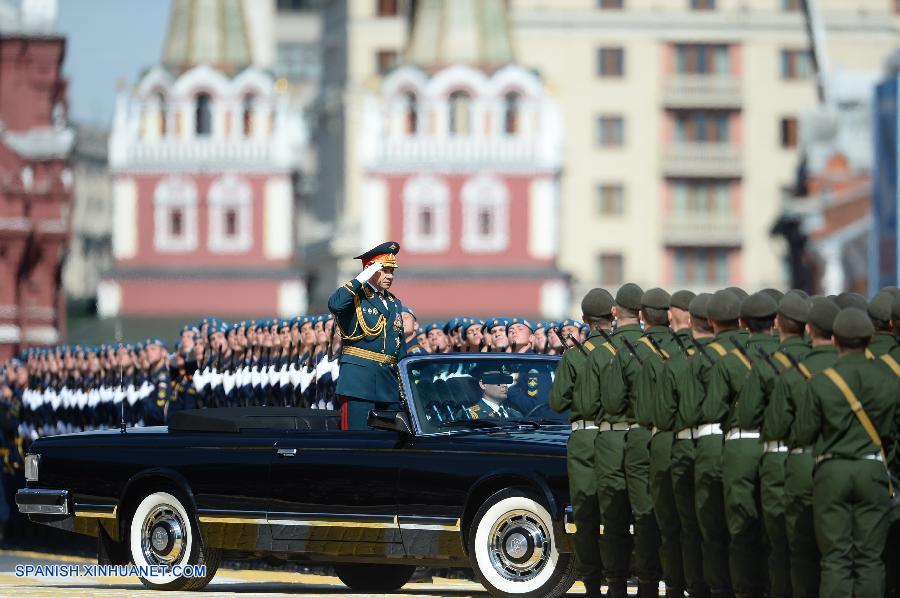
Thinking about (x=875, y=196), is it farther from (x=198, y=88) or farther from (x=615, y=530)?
(x=615, y=530)

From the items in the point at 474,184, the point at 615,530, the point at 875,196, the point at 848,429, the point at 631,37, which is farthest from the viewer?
the point at 631,37

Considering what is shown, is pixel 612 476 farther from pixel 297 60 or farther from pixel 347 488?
pixel 297 60

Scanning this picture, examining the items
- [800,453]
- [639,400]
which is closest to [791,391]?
[800,453]

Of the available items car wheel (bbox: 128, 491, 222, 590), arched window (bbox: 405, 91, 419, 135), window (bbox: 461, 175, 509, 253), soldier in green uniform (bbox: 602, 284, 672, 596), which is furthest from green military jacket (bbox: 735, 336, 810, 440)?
arched window (bbox: 405, 91, 419, 135)

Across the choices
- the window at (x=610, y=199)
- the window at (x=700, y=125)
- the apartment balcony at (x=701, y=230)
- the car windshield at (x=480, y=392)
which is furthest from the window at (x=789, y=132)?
the car windshield at (x=480, y=392)

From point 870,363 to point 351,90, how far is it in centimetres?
8119

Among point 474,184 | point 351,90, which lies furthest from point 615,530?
point 351,90

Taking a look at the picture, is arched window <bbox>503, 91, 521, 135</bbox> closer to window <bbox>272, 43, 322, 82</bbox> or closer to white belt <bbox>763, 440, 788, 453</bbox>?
window <bbox>272, 43, 322, 82</bbox>

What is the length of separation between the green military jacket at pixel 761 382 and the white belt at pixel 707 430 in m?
0.56

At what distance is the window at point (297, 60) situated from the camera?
11012cm

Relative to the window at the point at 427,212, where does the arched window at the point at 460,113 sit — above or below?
above

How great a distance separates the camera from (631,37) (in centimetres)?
9394

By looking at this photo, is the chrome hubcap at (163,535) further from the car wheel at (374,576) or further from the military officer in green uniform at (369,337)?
the military officer in green uniform at (369,337)

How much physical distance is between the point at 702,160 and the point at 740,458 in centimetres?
8102
